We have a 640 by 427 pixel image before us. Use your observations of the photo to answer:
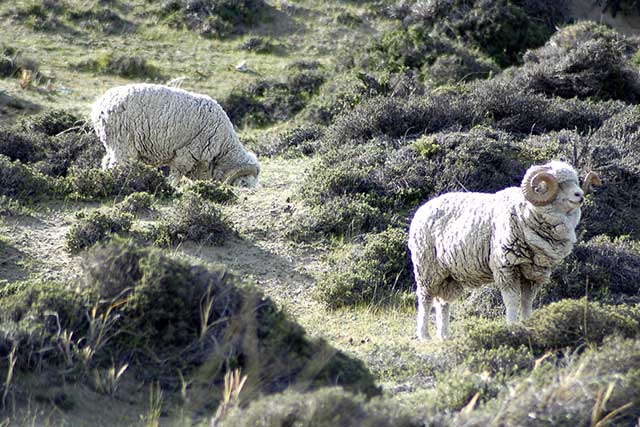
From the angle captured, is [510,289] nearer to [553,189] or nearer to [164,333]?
[553,189]

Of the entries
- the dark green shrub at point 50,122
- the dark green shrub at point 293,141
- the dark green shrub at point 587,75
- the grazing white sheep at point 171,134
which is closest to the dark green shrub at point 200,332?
the grazing white sheep at point 171,134

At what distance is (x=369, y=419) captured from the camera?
6000 mm

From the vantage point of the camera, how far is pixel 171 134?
607 inches

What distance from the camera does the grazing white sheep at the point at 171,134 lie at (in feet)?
49.8

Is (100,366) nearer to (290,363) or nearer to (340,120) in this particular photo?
(290,363)

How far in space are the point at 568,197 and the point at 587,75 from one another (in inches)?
536

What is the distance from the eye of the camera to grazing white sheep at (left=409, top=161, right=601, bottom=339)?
8438 millimetres

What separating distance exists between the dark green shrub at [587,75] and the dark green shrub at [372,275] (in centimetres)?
922

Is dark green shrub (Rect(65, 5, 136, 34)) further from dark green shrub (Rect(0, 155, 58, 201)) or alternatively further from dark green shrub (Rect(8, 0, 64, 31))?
dark green shrub (Rect(0, 155, 58, 201))

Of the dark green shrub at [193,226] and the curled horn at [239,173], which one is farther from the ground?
the dark green shrub at [193,226]

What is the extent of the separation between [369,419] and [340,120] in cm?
1229

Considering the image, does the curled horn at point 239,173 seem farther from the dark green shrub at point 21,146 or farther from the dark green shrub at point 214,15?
the dark green shrub at point 214,15

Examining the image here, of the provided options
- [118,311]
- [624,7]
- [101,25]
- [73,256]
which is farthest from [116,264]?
[624,7]

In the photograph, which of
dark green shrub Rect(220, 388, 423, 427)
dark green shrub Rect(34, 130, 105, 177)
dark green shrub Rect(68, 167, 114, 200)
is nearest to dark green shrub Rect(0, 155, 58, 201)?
dark green shrub Rect(68, 167, 114, 200)
